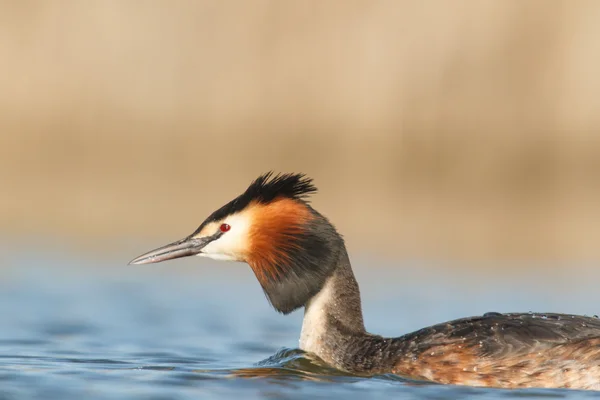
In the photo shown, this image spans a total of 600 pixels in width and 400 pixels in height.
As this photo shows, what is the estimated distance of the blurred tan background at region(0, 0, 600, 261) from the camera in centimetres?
2775

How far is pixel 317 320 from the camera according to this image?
9.26 m

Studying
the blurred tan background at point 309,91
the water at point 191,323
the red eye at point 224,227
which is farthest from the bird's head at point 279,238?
the blurred tan background at point 309,91

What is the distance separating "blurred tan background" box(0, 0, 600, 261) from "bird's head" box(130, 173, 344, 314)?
49.4 ft

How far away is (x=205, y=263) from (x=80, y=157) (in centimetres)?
1281

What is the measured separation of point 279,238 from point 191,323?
288cm

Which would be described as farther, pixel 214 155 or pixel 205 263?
pixel 214 155

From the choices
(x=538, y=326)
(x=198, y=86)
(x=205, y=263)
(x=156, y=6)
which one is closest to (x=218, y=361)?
(x=538, y=326)

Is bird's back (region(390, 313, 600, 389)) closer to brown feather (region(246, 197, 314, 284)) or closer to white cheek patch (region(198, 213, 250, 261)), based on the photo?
brown feather (region(246, 197, 314, 284))

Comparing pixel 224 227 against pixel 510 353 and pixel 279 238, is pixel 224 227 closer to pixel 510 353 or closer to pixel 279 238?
pixel 279 238

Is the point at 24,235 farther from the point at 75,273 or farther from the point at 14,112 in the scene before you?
the point at 14,112

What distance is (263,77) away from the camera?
2994 cm

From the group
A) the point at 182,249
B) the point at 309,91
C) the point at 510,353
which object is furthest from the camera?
the point at 309,91

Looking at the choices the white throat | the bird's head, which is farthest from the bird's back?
the bird's head

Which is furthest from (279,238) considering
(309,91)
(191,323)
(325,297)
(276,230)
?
(309,91)
